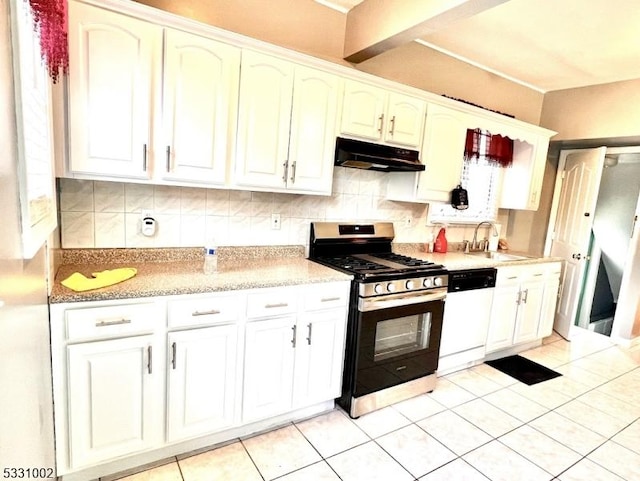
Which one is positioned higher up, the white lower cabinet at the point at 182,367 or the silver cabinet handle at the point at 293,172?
Result: the silver cabinet handle at the point at 293,172

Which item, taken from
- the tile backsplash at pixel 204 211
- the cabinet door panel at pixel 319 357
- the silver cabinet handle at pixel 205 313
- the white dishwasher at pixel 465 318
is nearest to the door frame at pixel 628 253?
the white dishwasher at pixel 465 318

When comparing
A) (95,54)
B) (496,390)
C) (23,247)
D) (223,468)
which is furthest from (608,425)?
(95,54)

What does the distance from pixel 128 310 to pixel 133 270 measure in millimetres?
311

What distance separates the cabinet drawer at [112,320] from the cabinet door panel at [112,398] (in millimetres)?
45

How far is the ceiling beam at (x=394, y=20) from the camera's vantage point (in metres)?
1.93

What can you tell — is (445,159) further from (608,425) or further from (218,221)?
(608,425)

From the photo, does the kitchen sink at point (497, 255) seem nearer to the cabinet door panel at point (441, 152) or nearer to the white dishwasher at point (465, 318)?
the white dishwasher at point (465, 318)

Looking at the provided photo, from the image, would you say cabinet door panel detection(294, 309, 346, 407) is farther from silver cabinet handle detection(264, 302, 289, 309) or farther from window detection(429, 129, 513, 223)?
window detection(429, 129, 513, 223)

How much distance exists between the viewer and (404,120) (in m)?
2.72

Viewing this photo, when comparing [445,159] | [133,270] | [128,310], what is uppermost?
[445,159]

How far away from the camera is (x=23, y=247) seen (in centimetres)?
88

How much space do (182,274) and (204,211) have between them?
52 cm

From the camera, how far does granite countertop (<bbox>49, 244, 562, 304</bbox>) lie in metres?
1.66

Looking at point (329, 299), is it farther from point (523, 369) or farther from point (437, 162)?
point (523, 369)
